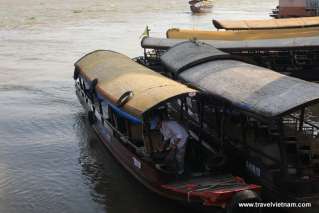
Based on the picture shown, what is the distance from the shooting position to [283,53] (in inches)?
665

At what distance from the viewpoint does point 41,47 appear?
27.2 meters

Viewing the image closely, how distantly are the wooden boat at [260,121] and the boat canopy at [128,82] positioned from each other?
2.39 ft

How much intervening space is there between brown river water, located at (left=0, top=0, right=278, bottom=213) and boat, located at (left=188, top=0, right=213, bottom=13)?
10.1 meters

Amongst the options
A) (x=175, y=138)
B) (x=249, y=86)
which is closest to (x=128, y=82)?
(x=175, y=138)

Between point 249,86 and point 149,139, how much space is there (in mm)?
1891

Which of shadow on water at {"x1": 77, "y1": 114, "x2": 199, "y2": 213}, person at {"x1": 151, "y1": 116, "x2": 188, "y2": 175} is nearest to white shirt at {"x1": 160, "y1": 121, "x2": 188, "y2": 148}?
person at {"x1": 151, "y1": 116, "x2": 188, "y2": 175}

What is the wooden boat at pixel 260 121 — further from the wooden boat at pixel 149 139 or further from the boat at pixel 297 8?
the boat at pixel 297 8

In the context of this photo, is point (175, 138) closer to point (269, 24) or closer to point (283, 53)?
point (283, 53)

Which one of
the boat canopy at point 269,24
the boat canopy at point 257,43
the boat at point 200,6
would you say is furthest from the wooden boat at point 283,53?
the boat at point 200,6

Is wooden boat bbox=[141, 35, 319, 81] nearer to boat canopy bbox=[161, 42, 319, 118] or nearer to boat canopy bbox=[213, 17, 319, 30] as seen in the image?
boat canopy bbox=[213, 17, 319, 30]

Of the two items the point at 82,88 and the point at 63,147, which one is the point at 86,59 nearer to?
the point at 82,88

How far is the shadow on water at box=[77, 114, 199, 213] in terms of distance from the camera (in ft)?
30.5

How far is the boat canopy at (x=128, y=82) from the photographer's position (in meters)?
8.72

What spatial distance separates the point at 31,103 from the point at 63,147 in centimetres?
453
